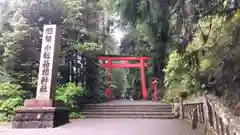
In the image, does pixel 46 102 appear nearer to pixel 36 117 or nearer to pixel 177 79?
pixel 36 117

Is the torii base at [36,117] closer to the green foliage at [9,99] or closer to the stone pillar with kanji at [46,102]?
the stone pillar with kanji at [46,102]

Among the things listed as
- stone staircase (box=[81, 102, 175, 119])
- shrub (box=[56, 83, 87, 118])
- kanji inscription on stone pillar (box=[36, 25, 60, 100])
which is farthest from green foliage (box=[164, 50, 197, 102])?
shrub (box=[56, 83, 87, 118])

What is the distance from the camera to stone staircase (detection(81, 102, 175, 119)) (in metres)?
9.15

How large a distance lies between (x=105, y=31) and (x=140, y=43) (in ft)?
8.72

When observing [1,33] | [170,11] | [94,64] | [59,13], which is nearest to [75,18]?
[59,13]

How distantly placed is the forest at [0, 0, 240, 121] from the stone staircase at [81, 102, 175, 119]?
49 cm

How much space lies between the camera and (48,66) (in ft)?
22.9

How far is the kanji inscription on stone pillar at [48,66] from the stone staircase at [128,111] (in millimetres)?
3105

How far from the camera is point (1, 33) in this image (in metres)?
10.9

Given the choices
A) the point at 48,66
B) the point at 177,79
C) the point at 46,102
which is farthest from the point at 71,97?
the point at 177,79

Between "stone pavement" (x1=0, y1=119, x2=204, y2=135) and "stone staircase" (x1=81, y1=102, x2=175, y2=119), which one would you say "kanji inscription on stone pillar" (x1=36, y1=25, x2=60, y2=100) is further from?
"stone staircase" (x1=81, y1=102, x2=175, y2=119)

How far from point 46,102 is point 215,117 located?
453 centimetres

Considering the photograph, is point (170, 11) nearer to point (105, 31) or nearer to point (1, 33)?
point (1, 33)

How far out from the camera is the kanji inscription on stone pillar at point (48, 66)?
6617 mm
